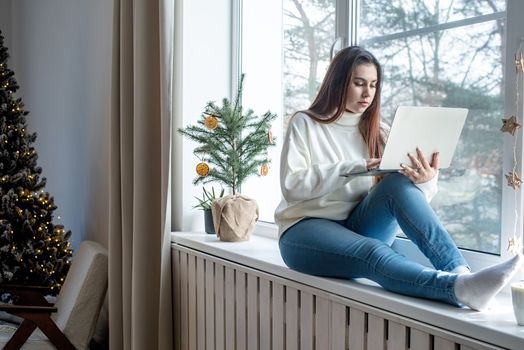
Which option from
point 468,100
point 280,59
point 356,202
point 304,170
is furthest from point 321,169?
point 280,59

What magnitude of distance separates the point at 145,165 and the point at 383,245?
116 centimetres

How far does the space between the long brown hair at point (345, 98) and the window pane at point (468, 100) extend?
0.42ft

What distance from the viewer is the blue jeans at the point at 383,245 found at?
1.26 meters

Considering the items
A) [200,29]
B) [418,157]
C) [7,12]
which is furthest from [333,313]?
[7,12]

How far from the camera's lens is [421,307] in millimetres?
1195

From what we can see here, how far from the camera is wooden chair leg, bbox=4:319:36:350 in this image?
7.53ft

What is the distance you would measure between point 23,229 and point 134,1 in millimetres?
1273

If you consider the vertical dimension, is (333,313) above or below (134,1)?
below

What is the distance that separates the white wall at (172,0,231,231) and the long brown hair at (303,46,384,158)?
0.81m

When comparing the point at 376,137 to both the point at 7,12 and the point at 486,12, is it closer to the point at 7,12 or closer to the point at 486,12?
the point at 486,12

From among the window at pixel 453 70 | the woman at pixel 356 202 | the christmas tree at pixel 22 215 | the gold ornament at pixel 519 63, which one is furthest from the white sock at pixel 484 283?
the christmas tree at pixel 22 215

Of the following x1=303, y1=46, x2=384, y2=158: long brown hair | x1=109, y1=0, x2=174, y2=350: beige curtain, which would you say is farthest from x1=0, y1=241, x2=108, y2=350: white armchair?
x1=303, y1=46, x2=384, y2=158: long brown hair

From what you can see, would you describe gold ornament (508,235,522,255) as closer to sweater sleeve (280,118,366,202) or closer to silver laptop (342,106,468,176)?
silver laptop (342,106,468,176)

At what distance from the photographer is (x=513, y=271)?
112 centimetres
